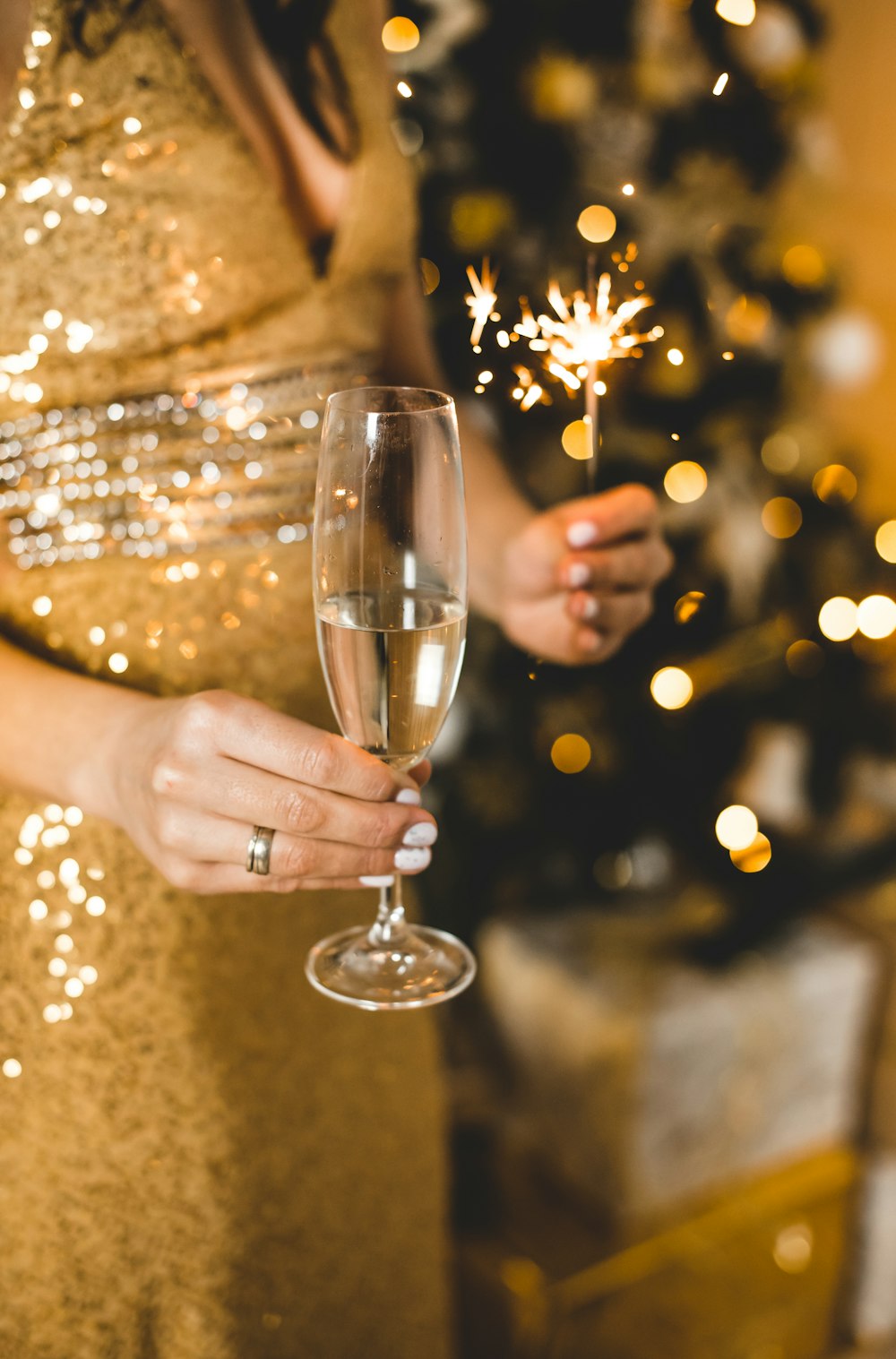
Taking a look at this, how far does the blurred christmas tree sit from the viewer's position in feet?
4.78

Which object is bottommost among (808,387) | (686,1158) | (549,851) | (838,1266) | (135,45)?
(838,1266)

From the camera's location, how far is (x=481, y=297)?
0.60m

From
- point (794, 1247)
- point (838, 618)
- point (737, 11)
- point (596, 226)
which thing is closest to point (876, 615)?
point (838, 618)

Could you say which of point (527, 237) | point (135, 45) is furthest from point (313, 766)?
point (527, 237)

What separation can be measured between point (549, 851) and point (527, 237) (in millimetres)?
919

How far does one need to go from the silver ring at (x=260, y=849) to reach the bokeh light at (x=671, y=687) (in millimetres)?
1128

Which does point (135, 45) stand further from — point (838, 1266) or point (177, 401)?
point (838, 1266)

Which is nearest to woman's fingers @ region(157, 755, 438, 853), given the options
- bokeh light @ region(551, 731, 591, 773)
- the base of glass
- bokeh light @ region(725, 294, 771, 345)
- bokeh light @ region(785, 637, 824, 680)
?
the base of glass

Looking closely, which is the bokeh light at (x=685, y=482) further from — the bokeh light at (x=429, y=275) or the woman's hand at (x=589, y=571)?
the woman's hand at (x=589, y=571)

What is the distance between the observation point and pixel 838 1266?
71.7 inches

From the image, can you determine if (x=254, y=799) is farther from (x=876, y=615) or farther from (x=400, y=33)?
(x=876, y=615)

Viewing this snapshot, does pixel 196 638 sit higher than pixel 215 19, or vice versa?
pixel 215 19

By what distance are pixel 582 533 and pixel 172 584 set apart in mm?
312

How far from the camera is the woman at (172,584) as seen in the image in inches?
→ 29.9
